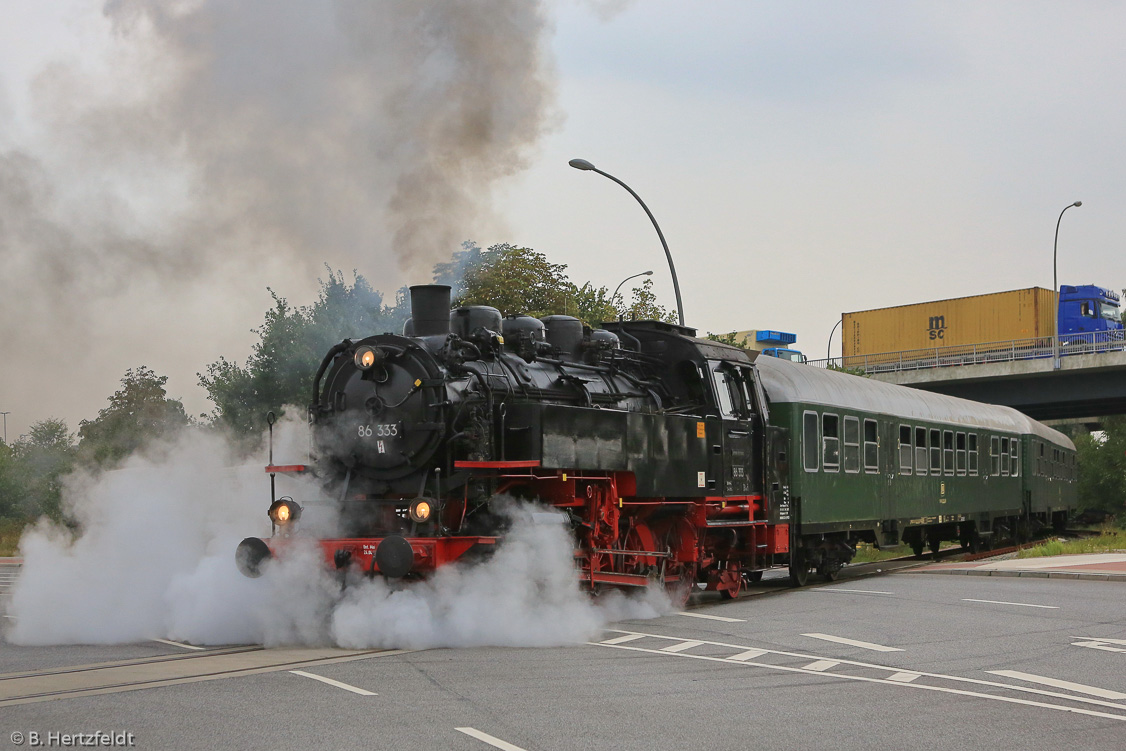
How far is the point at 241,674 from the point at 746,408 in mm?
8440

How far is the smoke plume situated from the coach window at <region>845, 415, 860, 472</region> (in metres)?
6.22

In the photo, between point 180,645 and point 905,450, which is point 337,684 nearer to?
point 180,645

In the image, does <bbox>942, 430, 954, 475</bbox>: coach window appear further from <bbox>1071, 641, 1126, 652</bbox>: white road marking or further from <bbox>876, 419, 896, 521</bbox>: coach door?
<bbox>1071, 641, 1126, 652</bbox>: white road marking

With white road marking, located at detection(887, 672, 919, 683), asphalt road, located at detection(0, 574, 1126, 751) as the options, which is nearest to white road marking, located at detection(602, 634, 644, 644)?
asphalt road, located at detection(0, 574, 1126, 751)

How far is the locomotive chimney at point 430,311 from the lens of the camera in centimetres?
1173

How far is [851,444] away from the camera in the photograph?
17.6 m

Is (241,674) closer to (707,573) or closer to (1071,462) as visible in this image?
(707,573)

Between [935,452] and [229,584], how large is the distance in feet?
48.6

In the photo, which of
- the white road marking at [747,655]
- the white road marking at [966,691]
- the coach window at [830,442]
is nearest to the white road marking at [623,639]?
the white road marking at [966,691]

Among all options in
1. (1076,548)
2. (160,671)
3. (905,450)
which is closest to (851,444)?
(905,450)

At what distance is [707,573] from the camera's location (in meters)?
14.3

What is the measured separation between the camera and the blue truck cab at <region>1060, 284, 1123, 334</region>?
137ft

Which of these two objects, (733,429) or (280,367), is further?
(280,367)

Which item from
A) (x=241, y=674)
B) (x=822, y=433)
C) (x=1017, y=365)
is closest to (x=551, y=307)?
(x=822, y=433)
